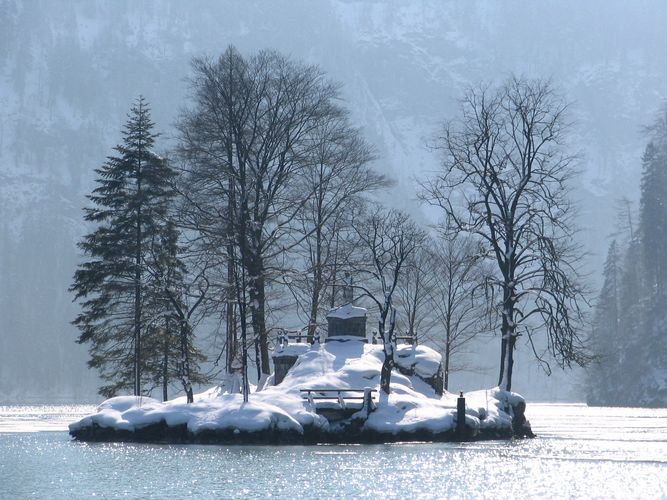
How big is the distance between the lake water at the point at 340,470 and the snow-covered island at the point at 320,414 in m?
0.99

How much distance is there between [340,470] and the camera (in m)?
32.8

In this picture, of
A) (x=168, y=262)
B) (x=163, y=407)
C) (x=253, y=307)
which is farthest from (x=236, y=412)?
(x=168, y=262)

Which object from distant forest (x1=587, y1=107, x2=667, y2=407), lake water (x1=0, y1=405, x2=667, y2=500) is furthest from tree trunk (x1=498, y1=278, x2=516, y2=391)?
distant forest (x1=587, y1=107, x2=667, y2=407)

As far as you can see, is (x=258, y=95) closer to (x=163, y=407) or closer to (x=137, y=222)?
(x=137, y=222)

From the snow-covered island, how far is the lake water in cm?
99

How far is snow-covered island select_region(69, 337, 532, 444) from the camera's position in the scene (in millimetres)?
41469

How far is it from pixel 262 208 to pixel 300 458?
1875cm

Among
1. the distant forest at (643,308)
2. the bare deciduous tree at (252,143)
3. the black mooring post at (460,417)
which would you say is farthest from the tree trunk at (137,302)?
the distant forest at (643,308)

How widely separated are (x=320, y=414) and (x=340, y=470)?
10.1m

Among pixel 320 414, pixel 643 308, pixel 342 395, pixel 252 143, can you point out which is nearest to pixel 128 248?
pixel 252 143

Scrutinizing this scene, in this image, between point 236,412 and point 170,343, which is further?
point 170,343

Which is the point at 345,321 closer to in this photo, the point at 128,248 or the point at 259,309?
the point at 259,309

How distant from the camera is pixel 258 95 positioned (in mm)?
50875

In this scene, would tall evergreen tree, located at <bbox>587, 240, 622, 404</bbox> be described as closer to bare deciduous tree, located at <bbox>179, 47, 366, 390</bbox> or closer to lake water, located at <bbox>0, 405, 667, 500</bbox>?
bare deciduous tree, located at <bbox>179, 47, 366, 390</bbox>
